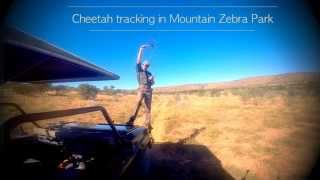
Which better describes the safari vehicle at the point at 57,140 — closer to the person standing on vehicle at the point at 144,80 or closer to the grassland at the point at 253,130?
the person standing on vehicle at the point at 144,80

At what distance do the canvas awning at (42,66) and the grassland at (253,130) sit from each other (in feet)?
5.84

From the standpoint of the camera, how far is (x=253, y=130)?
6.69 meters

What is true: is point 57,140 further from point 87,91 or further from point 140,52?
point 87,91

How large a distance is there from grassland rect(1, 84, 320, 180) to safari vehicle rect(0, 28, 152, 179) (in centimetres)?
222

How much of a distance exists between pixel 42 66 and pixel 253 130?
4397mm

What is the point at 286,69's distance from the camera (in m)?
5.69

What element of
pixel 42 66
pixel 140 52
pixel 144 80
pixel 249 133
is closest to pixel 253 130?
pixel 249 133

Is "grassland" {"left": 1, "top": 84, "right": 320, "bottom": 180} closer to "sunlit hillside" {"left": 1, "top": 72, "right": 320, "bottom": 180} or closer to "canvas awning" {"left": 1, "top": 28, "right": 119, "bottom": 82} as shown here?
"sunlit hillside" {"left": 1, "top": 72, "right": 320, "bottom": 180}

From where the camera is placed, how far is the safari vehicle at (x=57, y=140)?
2344 mm

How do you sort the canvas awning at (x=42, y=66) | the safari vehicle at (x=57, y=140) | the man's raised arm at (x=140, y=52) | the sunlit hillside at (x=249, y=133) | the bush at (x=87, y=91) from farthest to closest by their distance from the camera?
the bush at (x=87, y=91) → the sunlit hillside at (x=249, y=133) → the man's raised arm at (x=140, y=52) → the canvas awning at (x=42, y=66) → the safari vehicle at (x=57, y=140)

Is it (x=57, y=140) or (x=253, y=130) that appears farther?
(x=253, y=130)

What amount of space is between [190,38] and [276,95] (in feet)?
12.0

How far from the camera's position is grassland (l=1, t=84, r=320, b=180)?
18.4 feet

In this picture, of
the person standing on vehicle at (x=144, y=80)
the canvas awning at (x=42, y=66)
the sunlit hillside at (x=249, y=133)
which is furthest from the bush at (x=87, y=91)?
the canvas awning at (x=42, y=66)
